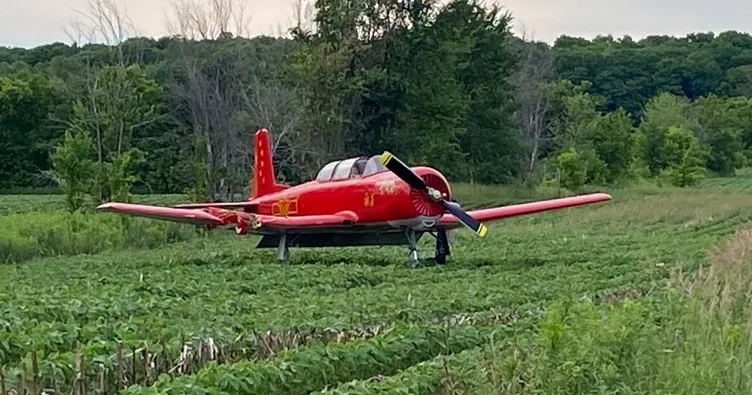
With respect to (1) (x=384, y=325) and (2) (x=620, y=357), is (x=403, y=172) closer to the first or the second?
(1) (x=384, y=325)

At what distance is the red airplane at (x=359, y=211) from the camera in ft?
70.9

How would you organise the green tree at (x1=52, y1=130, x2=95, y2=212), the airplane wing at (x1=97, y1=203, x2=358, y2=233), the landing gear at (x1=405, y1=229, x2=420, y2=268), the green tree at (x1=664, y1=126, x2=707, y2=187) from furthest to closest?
the green tree at (x1=664, y1=126, x2=707, y2=187), the green tree at (x1=52, y1=130, x2=95, y2=212), the airplane wing at (x1=97, y1=203, x2=358, y2=233), the landing gear at (x1=405, y1=229, x2=420, y2=268)

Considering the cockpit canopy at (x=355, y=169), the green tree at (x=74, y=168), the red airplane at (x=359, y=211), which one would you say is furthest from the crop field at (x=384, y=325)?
the green tree at (x=74, y=168)

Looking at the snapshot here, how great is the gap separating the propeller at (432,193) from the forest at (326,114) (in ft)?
51.9

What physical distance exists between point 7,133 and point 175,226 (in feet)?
128

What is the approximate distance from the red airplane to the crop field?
0.63m

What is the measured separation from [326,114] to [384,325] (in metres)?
36.0

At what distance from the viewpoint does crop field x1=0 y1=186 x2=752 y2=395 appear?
7.55 m

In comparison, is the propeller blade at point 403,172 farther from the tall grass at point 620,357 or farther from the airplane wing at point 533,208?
the tall grass at point 620,357

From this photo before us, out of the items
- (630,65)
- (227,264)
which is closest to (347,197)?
(227,264)

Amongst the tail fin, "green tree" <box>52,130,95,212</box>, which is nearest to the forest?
"green tree" <box>52,130,95,212</box>

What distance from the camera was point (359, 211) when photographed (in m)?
22.1

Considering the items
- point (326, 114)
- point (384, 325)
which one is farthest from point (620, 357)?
point (326, 114)

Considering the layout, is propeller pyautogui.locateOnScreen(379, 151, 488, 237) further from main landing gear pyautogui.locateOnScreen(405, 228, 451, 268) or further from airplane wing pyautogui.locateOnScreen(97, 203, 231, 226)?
airplane wing pyautogui.locateOnScreen(97, 203, 231, 226)
